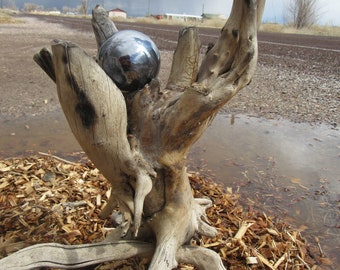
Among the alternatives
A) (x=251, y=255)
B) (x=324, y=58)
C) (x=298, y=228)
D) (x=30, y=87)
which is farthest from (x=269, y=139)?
(x=324, y=58)

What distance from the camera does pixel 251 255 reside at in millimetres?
2920

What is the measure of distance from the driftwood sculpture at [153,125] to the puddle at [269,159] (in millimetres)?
1676

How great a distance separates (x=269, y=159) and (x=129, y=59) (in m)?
3.51

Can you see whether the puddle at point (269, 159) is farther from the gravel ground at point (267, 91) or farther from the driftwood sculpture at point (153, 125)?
the driftwood sculpture at point (153, 125)

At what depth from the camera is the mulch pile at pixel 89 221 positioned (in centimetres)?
294

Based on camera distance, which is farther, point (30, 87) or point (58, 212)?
point (30, 87)

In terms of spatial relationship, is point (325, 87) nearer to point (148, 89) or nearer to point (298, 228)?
point (298, 228)

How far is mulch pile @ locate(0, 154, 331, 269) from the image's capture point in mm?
Result: 2938

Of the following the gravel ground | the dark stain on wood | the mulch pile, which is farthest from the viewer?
the gravel ground

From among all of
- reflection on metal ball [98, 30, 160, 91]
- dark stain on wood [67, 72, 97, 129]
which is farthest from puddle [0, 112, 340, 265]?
dark stain on wood [67, 72, 97, 129]

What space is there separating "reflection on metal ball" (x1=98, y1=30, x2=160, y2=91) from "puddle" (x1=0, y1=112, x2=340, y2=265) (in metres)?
2.31

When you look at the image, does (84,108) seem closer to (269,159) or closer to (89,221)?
(89,221)

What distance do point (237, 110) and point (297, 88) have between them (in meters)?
2.82

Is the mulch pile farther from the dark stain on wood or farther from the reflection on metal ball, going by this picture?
the reflection on metal ball
